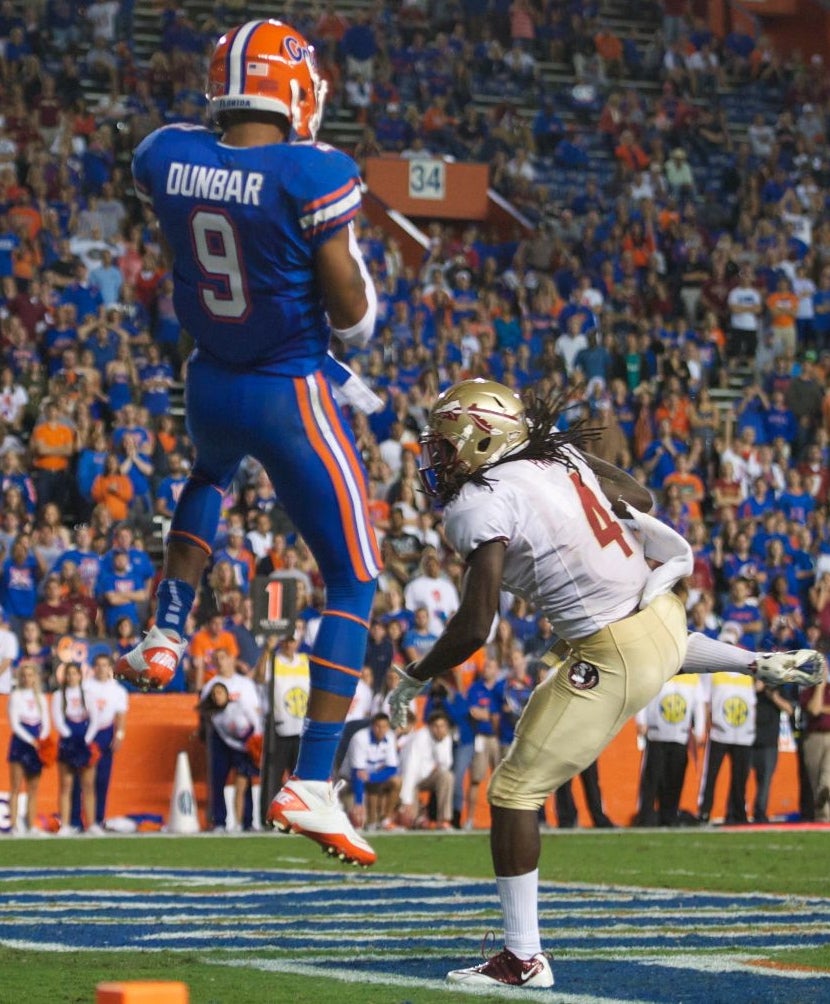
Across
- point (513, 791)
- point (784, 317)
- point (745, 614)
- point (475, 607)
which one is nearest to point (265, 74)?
point (475, 607)

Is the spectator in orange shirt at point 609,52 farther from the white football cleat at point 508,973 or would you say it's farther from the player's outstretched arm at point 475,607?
the white football cleat at point 508,973

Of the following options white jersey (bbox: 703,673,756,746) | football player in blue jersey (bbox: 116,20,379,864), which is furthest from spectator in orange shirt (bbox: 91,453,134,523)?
football player in blue jersey (bbox: 116,20,379,864)

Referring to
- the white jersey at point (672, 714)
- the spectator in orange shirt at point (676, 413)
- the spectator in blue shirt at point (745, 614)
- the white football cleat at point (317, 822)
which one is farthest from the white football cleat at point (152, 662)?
the spectator in orange shirt at point (676, 413)

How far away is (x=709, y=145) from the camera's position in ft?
86.0

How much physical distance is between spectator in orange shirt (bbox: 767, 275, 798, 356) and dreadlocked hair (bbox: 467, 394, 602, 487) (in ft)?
53.2

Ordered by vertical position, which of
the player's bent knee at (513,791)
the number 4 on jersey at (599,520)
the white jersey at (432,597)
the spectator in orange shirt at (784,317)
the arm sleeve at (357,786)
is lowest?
the arm sleeve at (357,786)

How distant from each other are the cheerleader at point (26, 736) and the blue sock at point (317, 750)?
882 centimetres

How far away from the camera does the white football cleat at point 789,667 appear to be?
251 inches

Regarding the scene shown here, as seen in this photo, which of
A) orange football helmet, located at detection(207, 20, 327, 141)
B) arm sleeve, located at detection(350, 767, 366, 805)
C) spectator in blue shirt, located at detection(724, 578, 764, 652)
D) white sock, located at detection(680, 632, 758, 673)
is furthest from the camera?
spectator in blue shirt, located at detection(724, 578, 764, 652)

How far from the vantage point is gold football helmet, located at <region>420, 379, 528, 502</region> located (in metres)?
6.15

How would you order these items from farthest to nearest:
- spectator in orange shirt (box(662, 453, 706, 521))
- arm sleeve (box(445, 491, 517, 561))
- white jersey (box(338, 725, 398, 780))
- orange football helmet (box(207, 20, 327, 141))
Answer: spectator in orange shirt (box(662, 453, 706, 521)), white jersey (box(338, 725, 398, 780)), arm sleeve (box(445, 491, 517, 561)), orange football helmet (box(207, 20, 327, 141))

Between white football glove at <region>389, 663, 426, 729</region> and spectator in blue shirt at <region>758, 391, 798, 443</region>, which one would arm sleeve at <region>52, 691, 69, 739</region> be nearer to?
white football glove at <region>389, 663, 426, 729</region>

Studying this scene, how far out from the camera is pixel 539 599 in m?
6.34

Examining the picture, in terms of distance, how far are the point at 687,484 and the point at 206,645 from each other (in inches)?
220
